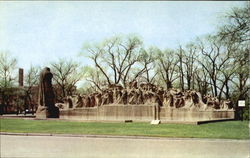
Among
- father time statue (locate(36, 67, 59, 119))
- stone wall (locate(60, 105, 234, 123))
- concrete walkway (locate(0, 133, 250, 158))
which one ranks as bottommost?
concrete walkway (locate(0, 133, 250, 158))

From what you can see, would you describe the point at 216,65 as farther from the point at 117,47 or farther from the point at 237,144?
the point at 237,144

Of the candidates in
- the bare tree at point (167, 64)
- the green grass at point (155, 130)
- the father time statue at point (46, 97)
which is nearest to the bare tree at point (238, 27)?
the green grass at point (155, 130)

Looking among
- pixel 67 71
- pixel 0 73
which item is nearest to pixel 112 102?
pixel 0 73

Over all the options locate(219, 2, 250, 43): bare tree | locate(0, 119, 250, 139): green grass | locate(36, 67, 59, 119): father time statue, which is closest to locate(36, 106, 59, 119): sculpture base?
locate(36, 67, 59, 119): father time statue

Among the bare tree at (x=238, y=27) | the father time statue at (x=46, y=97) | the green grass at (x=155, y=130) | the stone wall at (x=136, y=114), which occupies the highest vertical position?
the bare tree at (x=238, y=27)

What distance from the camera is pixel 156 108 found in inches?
1066

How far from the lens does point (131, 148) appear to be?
38.7ft

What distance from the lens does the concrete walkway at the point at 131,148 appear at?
34.1ft

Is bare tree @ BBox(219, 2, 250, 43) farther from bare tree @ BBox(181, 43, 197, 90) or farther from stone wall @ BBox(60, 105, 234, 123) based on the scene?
bare tree @ BBox(181, 43, 197, 90)

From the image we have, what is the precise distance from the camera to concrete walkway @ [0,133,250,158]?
10406 mm

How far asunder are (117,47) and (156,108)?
15.3 metres

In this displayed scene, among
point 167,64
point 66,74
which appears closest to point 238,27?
point 167,64

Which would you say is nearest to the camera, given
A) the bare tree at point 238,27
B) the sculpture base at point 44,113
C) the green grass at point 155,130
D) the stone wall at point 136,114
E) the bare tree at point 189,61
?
the green grass at point 155,130

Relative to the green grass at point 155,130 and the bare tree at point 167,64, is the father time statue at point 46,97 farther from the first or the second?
the bare tree at point 167,64
